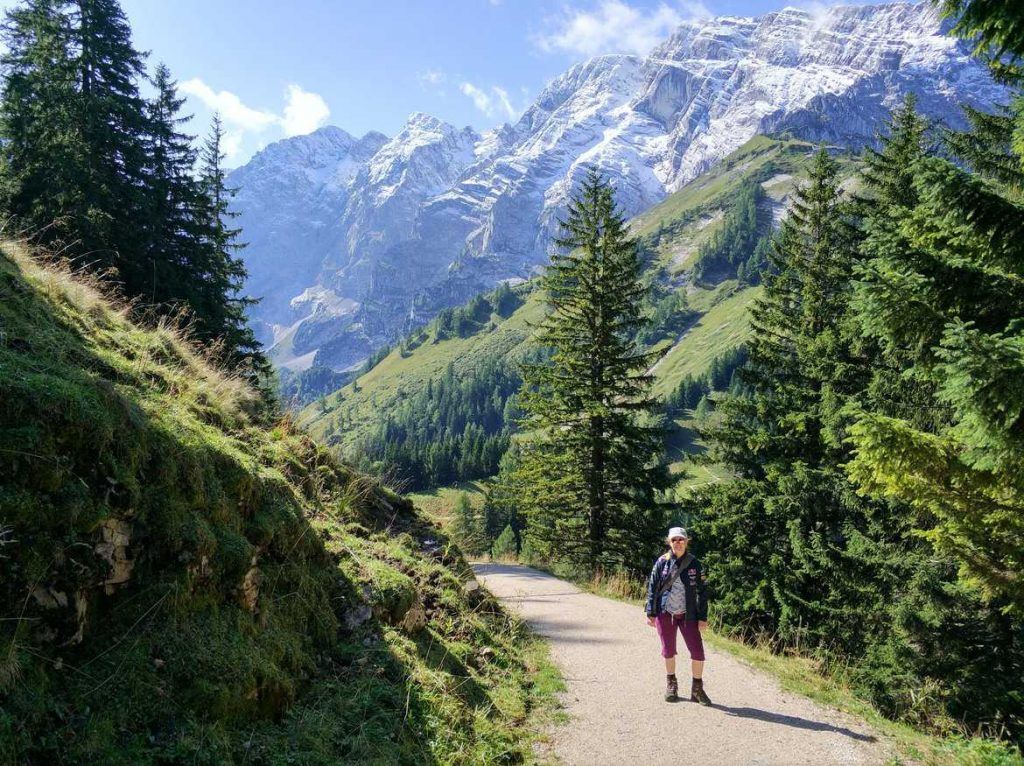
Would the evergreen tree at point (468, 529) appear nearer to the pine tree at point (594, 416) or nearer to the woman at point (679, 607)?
the pine tree at point (594, 416)

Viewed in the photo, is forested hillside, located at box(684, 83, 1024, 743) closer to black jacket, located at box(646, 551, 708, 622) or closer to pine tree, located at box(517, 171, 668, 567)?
pine tree, located at box(517, 171, 668, 567)

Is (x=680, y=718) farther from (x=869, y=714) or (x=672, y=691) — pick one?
(x=869, y=714)

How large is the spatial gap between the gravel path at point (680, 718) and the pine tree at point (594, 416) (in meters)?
8.96

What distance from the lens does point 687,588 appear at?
789cm

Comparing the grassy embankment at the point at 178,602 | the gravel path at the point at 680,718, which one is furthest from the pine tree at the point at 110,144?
the gravel path at the point at 680,718

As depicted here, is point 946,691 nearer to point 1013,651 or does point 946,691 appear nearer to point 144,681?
point 1013,651

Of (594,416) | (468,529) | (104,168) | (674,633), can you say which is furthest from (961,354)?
(468,529)

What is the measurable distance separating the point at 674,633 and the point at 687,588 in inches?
28.3

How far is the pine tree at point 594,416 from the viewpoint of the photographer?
64.1 feet

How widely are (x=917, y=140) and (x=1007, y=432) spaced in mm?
13980

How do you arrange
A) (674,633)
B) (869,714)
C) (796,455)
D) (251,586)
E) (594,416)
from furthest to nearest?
(594,416), (796,455), (674,633), (869,714), (251,586)

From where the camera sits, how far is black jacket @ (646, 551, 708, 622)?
786 cm

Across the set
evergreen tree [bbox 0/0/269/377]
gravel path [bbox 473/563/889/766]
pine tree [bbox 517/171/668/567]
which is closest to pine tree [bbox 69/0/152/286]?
evergreen tree [bbox 0/0/269/377]

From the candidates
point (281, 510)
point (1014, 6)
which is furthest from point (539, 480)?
point (1014, 6)
